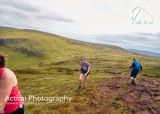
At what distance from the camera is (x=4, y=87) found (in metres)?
6.96

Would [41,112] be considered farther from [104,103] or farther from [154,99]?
[154,99]

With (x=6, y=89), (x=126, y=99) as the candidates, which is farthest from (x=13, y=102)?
(x=126, y=99)

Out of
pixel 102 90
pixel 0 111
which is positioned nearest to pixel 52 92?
pixel 102 90

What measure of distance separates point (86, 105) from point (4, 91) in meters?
20.0

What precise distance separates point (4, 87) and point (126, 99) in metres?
24.0

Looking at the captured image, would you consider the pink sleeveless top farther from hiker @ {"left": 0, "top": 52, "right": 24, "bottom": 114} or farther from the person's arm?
the person's arm

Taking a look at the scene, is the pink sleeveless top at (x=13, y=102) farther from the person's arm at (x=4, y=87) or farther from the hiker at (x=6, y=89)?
the person's arm at (x=4, y=87)

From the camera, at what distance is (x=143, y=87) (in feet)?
119

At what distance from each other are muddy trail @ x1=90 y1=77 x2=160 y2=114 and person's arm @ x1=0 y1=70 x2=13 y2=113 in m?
18.3

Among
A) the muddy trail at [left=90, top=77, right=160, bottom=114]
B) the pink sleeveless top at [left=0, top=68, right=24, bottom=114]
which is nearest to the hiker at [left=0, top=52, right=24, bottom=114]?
the pink sleeveless top at [left=0, top=68, right=24, bottom=114]

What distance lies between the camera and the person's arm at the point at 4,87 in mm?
6916

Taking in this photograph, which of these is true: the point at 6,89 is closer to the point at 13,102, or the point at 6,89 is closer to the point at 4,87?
the point at 4,87

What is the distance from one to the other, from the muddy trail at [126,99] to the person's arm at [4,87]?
18.3 meters

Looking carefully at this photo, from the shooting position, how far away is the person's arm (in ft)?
22.7
